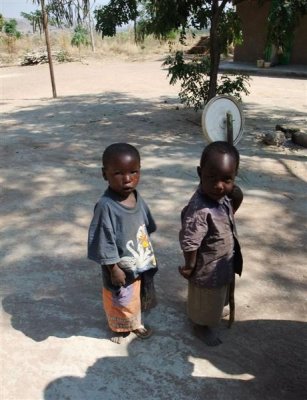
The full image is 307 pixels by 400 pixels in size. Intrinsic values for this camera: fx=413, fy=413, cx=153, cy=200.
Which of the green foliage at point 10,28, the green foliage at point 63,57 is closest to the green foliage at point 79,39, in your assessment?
the green foliage at point 63,57

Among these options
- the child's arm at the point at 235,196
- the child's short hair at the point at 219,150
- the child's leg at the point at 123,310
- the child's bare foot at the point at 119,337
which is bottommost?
the child's bare foot at the point at 119,337

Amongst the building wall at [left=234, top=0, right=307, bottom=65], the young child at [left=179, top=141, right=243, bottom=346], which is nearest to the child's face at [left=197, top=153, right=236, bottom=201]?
the young child at [left=179, top=141, right=243, bottom=346]

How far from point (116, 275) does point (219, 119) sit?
142 cm

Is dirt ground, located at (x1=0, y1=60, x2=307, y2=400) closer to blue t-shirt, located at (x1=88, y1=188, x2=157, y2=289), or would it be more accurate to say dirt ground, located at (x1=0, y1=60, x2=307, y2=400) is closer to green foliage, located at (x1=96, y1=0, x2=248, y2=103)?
blue t-shirt, located at (x1=88, y1=188, x2=157, y2=289)

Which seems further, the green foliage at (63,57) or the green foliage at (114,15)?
the green foliage at (63,57)

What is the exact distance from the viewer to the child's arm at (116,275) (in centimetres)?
194

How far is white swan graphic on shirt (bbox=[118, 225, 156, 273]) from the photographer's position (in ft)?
6.53

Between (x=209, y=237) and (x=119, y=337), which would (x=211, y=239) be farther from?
(x=119, y=337)

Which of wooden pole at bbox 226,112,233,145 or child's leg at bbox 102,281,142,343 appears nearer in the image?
child's leg at bbox 102,281,142,343

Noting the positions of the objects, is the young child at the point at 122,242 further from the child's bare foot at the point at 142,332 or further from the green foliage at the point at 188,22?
the green foliage at the point at 188,22

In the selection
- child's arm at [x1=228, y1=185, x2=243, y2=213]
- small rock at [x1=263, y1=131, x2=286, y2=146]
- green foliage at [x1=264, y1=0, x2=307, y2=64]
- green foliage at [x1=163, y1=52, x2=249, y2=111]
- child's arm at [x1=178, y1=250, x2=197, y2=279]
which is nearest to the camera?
child's arm at [x1=178, y1=250, x2=197, y2=279]

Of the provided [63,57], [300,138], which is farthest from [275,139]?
[63,57]

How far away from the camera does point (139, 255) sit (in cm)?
203

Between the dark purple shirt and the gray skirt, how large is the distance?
0.05 m
